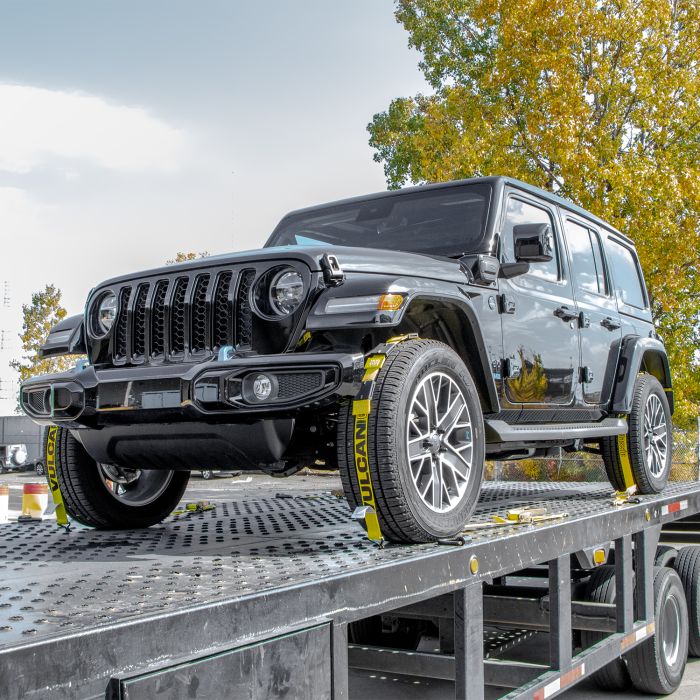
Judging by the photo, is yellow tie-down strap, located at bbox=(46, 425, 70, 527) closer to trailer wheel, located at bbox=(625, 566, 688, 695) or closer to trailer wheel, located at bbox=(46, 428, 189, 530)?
trailer wheel, located at bbox=(46, 428, 189, 530)

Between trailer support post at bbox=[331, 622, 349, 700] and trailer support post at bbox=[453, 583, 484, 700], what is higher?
trailer support post at bbox=[331, 622, 349, 700]

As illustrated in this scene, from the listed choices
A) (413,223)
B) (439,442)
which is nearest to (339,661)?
(439,442)

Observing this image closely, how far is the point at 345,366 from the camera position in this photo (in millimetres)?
3146

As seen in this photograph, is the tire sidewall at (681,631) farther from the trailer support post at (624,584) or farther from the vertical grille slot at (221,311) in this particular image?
the vertical grille slot at (221,311)

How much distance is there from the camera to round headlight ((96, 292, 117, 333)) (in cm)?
392

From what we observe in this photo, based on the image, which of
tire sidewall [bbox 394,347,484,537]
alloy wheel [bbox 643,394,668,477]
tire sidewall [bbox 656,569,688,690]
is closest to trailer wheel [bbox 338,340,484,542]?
tire sidewall [bbox 394,347,484,537]

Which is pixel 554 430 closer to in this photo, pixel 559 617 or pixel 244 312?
pixel 559 617

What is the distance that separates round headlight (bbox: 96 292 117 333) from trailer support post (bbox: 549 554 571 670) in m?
2.19

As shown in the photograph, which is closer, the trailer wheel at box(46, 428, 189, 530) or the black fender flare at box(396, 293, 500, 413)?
the black fender flare at box(396, 293, 500, 413)

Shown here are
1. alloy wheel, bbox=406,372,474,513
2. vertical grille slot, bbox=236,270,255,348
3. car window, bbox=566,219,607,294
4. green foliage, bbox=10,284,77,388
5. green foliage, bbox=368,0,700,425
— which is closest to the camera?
alloy wheel, bbox=406,372,474,513

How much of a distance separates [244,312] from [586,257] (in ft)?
9.72

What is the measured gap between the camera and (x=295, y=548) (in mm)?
3270

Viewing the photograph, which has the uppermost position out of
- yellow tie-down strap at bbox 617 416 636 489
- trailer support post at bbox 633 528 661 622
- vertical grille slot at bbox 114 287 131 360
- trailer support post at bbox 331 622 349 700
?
vertical grille slot at bbox 114 287 131 360

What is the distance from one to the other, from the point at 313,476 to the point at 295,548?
78.0 ft
